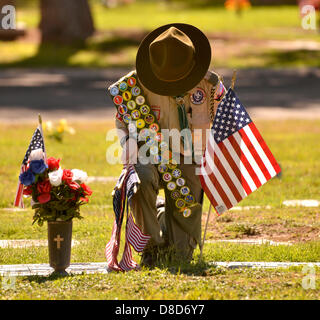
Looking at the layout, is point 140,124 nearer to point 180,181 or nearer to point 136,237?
point 180,181

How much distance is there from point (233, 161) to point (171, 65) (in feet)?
3.08

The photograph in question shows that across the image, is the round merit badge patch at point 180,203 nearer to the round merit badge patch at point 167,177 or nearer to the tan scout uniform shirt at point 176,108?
the round merit badge patch at point 167,177

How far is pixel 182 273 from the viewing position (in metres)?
6.29

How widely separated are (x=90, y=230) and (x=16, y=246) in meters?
0.89

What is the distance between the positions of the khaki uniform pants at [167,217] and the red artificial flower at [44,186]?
2.38ft

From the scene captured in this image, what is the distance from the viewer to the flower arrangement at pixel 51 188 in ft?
21.1

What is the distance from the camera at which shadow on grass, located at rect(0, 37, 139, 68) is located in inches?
936

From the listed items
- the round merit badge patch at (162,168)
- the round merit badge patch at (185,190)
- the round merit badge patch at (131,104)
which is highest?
the round merit badge patch at (131,104)

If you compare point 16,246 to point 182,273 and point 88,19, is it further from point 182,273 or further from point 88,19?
point 88,19

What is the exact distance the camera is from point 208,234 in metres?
8.09

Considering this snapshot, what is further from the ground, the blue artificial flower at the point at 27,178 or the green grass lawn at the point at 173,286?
the blue artificial flower at the point at 27,178

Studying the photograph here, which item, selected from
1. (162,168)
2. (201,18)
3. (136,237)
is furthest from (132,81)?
(201,18)

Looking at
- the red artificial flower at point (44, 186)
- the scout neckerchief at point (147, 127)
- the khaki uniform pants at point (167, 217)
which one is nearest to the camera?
the red artificial flower at point (44, 186)

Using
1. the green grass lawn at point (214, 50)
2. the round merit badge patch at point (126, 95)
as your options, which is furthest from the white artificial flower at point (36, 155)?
the green grass lawn at point (214, 50)
